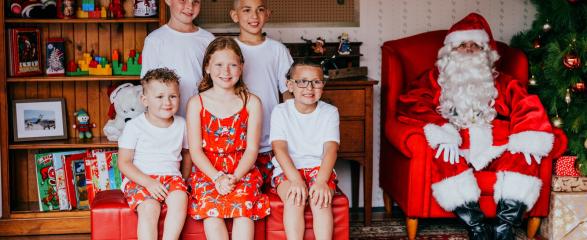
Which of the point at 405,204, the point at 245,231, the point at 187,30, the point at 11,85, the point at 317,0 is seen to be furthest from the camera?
the point at 317,0

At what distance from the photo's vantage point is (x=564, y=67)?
392 cm

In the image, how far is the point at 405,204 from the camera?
400 centimetres

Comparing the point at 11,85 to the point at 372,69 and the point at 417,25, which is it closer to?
the point at 372,69

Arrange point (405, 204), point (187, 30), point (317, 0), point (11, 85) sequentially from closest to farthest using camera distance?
point (187, 30), point (405, 204), point (11, 85), point (317, 0)

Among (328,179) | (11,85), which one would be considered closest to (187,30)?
(328,179)

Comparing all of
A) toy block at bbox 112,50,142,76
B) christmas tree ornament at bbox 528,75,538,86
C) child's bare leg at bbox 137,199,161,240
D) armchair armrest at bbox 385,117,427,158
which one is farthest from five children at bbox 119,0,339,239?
christmas tree ornament at bbox 528,75,538,86

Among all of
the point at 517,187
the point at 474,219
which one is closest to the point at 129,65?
the point at 474,219

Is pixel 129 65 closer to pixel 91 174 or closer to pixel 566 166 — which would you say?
pixel 91 174

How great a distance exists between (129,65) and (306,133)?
142cm

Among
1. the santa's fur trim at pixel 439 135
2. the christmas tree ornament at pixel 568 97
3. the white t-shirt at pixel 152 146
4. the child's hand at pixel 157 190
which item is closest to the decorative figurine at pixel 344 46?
the santa's fur trim at pixel 439 135

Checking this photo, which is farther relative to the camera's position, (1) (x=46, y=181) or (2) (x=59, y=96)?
(2) (x=59, y=96)

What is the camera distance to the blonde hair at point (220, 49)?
327 centimetres

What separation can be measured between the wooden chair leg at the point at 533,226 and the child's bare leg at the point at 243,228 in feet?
5.75

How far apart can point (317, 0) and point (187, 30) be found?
4.15 feet
